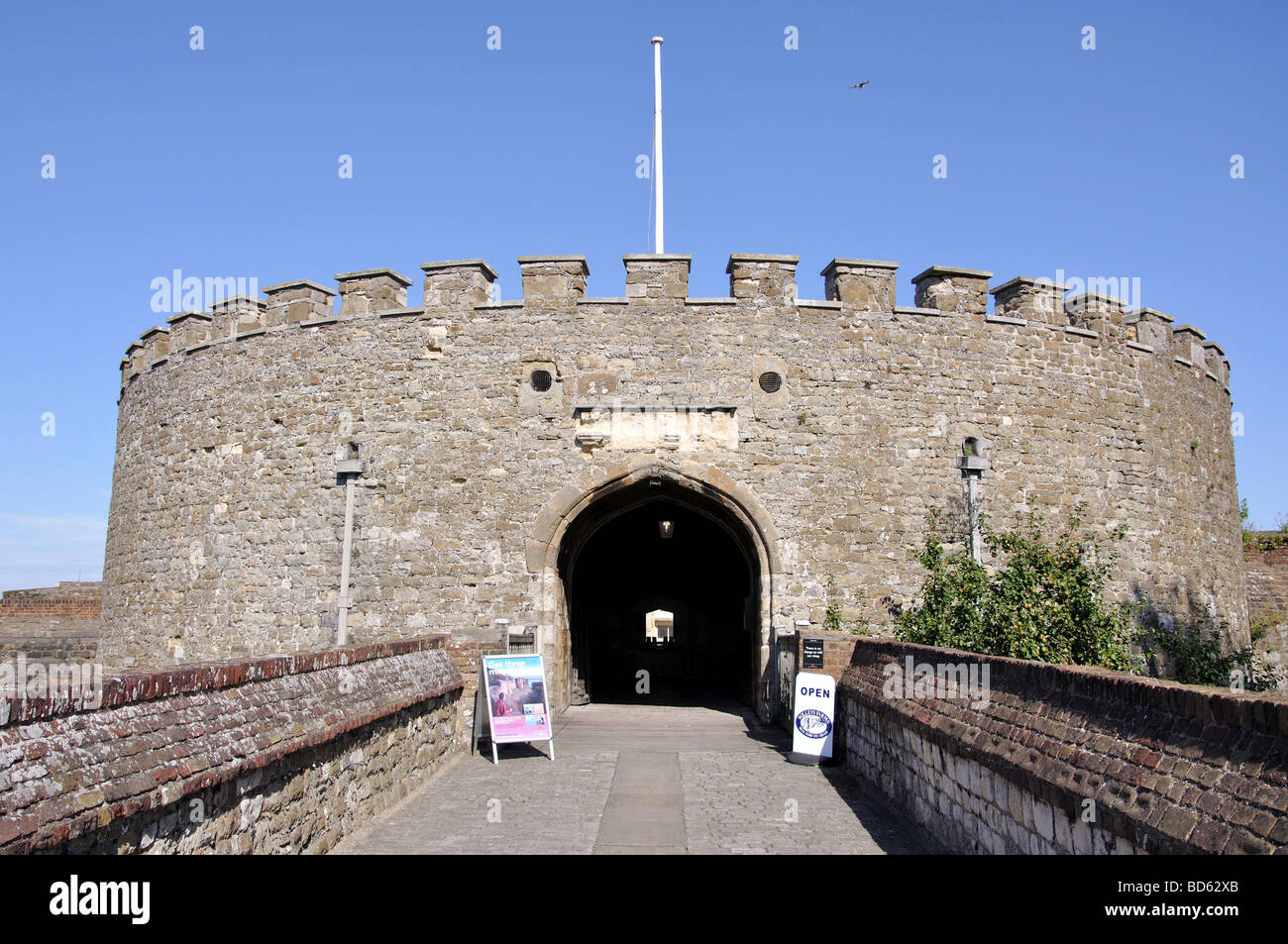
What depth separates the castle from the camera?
40.3 ft

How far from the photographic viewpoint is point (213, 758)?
466cm

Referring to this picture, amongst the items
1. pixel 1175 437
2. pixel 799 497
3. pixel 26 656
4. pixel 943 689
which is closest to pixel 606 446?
pixel 799 497

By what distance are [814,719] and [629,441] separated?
4.50 metres

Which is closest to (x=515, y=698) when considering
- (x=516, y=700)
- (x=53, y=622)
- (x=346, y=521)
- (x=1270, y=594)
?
(x=516, y=700)

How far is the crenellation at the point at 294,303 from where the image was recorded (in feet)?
44.6

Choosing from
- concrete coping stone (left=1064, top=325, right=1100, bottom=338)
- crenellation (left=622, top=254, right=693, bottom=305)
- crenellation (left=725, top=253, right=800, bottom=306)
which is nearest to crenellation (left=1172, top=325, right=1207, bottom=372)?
concrete coping stone (left=1064, top=325, right=1100, bottom=338)

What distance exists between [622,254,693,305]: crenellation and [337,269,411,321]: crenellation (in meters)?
3.33

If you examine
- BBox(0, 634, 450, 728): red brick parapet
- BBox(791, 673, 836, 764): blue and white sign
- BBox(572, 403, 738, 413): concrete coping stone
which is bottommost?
BBox(791, 673, 836, 764): blue and white sign

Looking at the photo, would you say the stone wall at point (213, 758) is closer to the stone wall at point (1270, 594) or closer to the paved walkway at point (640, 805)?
the paved walkway at point (640, 805)

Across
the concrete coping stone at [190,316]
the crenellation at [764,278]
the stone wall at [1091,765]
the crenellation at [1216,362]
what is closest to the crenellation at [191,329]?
the concrete coping stone at [190,316]

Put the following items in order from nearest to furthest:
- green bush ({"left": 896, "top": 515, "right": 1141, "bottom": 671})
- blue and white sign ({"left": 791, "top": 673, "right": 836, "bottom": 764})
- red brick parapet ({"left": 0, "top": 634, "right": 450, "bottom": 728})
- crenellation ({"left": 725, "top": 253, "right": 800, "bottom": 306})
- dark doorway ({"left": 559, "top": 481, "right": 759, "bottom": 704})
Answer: red brick parapet ({"left": 0, "top": 634, "right": 450, "bottom": 728})
blue and white sign ({"left": 791, "top": 673, "right": 836, "bottom": 764})
green bush ({"left": 896, "top": 515, "right": 1141, "bottom": 671})
crenellation ({"left": 725, "top": 253, "right": 800, "bottom": 306})
dark doorway ({"left": 559, "top": 481, "right": 759, "bottom": 704})

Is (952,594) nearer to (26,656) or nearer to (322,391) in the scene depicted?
(322,391)

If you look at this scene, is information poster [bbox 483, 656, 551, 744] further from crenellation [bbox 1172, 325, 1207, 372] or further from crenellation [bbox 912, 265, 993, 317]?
crenellation [bbox 1172, 325, 1207, 372]

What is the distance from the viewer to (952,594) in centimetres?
1151
